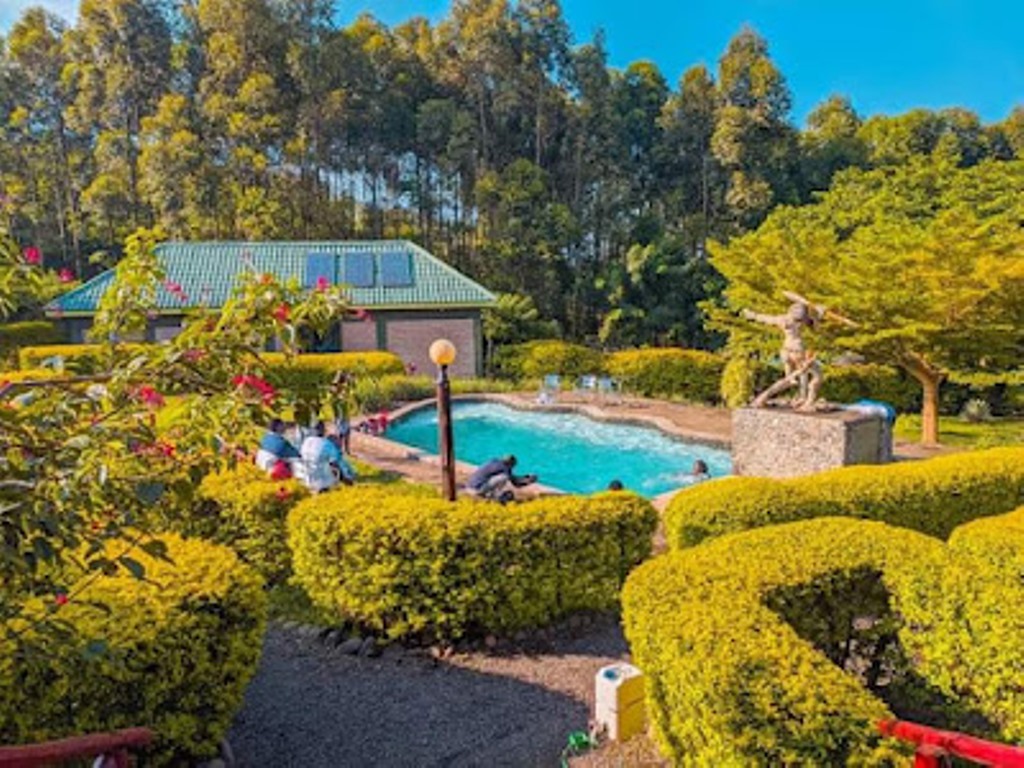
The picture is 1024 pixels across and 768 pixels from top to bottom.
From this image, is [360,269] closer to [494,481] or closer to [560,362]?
[560,362]

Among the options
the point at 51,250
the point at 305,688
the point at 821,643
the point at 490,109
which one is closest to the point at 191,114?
the point at 51,250

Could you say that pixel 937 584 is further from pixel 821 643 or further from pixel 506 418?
pixel 506 418

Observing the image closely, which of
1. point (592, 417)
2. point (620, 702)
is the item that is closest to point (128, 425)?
point (620, 702)

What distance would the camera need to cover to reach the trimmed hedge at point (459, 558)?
6340mm

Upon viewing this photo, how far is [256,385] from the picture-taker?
8.70ft

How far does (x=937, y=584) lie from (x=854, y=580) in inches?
20.1

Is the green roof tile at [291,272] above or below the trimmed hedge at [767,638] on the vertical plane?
above

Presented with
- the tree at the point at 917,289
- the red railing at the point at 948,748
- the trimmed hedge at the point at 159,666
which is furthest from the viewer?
the tree at the point at 917,289

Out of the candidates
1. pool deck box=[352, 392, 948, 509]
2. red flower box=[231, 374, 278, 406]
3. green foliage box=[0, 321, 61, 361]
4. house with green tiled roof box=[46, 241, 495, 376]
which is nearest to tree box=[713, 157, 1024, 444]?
pool deck box=[352, 392, 948, 509]

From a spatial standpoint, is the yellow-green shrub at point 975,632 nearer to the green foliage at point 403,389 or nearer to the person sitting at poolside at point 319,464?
the person sitting at poolside at point 319,464

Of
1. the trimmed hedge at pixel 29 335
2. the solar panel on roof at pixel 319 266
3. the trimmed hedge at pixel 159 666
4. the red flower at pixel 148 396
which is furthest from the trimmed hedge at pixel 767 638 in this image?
the trimmed hedge at pixel 29 335

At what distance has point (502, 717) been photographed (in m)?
5.54

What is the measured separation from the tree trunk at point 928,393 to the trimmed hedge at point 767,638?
11.8 meters

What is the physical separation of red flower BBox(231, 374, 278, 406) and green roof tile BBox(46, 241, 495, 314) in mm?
22029
